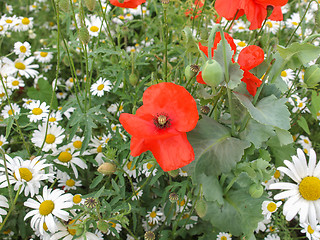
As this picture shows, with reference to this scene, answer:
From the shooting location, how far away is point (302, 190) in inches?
47.1

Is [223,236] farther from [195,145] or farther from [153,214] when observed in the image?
[195,145]

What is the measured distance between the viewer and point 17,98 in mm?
2301

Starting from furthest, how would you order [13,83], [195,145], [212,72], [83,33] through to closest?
[13,83]
[83,33]
[195,145]
[212,72]

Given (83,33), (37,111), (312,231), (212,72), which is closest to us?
(212,72)

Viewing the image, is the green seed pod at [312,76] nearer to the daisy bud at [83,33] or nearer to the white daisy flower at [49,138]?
the daisy bud at [83,33]

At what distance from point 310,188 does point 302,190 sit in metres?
0.03

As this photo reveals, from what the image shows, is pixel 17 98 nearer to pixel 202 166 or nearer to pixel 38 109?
pixel 38 109

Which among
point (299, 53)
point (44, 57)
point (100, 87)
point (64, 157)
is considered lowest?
point (64, 157)

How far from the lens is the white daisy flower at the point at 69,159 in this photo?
1.54 meters

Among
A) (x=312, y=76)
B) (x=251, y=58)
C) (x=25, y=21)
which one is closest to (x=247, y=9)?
(x=251, y=58)

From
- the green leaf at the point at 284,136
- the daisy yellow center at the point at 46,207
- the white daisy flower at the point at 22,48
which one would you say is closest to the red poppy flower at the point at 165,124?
the green leaf at the point at 284,136

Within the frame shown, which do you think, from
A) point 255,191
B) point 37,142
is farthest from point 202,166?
point 37,142

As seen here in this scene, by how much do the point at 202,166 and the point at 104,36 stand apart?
1.45 meters

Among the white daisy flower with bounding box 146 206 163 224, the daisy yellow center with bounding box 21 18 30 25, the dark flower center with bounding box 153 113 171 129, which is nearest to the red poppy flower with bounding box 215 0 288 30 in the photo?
the dark flower center with bounding box 153 113 171 129
